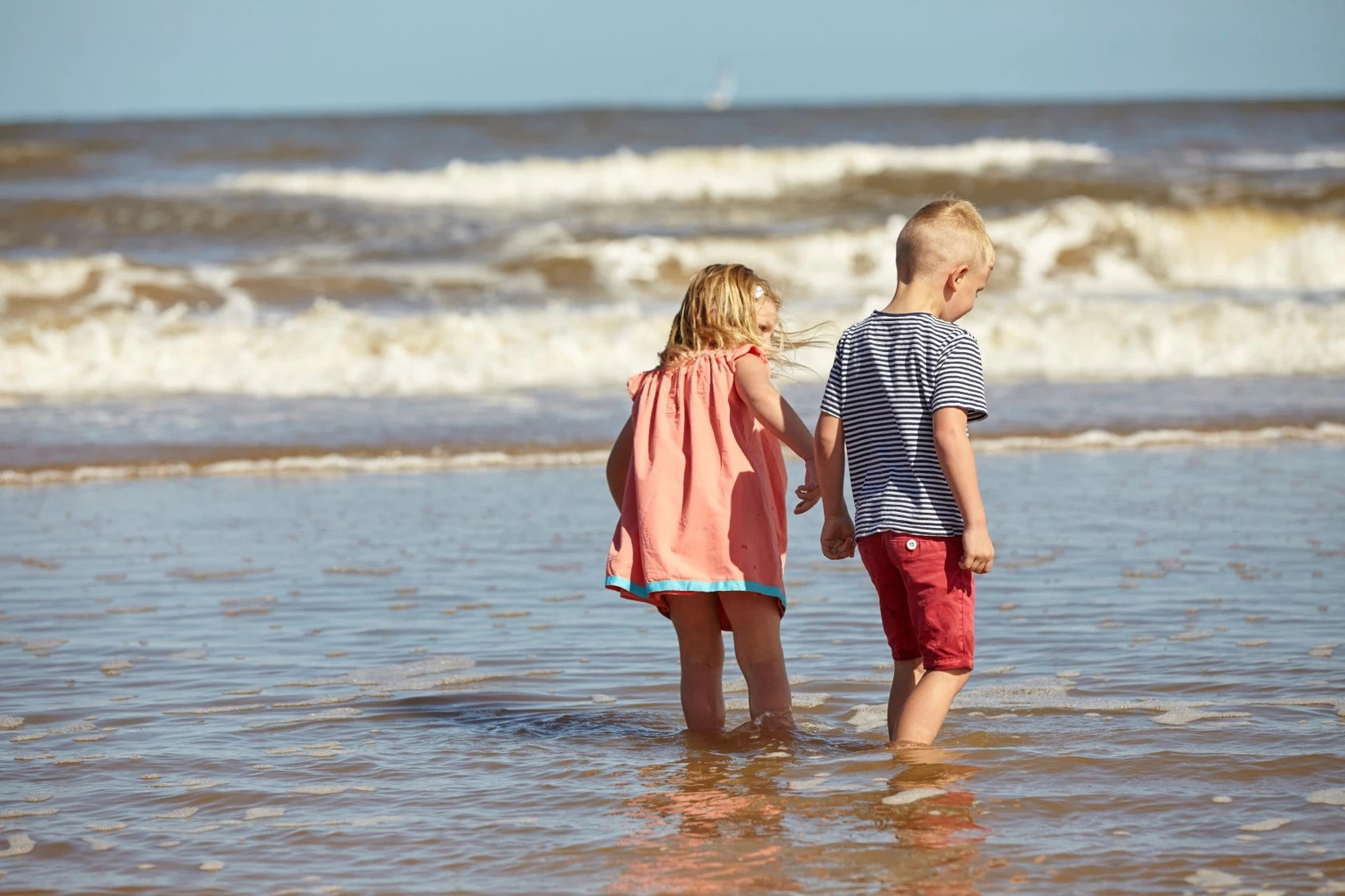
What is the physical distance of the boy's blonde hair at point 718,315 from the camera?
378 centimetres

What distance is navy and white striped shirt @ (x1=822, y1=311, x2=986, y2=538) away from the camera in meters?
3.37

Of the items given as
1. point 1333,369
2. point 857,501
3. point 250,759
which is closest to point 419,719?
point 250,759

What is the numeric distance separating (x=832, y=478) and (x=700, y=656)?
2.21 feet

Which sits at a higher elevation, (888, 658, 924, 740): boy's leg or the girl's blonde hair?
the girl's blonde hair

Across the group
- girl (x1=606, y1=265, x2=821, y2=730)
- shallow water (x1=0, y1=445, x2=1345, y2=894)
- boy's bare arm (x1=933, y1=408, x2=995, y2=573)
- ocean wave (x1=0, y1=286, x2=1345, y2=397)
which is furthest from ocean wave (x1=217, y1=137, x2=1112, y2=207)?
boy's bare arm (x1=933, y1=408, x2=995, y2=573)

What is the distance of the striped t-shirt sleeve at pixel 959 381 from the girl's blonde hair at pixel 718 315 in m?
0.51

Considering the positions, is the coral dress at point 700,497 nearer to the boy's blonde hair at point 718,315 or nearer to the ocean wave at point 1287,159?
the boy's blonde hair at point 718,315

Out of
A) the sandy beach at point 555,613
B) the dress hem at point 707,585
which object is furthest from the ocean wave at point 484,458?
the dress hem at point 707,585

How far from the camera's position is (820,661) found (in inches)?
185

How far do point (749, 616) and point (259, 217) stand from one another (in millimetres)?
19891

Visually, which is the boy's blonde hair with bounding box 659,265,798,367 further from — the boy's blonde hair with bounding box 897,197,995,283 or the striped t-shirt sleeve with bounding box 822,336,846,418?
the boy's blonde hair with bounding box 897,197,995,283

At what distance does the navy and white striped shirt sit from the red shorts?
30mm

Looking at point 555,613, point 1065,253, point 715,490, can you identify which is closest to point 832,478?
point 715,490

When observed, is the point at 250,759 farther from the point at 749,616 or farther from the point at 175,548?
the point at 175,548
